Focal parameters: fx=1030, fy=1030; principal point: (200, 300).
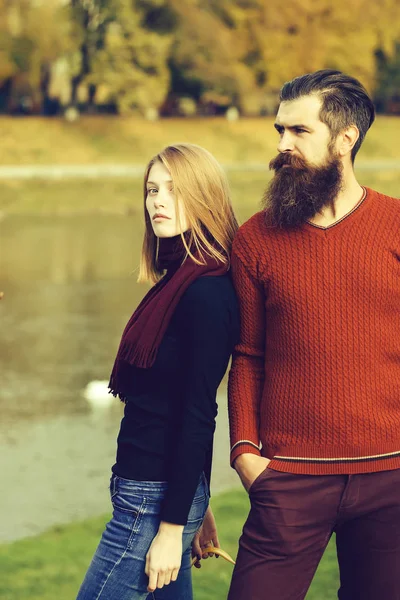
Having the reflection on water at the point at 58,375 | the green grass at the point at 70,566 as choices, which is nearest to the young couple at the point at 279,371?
the green grass at the point at 70,566

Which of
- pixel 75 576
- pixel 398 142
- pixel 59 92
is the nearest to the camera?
pixel 75 576

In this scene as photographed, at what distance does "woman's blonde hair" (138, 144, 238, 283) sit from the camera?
2771 mm

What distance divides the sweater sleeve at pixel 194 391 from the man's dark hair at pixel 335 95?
1.97 feet

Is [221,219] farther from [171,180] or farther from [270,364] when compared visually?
[270,364]

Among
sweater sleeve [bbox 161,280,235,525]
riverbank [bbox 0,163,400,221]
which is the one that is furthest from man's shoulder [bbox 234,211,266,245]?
riverbank [bbox 0,163,400,221]

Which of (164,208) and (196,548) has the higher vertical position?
(164,208)

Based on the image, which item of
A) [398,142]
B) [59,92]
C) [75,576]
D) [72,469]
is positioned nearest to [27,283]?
[72,469]

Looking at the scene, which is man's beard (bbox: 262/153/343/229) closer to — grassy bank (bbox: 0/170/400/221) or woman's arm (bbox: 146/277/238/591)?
woman's arm (bbox: 146/277/238/591)

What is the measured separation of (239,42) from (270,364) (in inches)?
1768

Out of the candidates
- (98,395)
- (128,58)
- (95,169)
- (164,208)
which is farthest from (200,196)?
(128,58)

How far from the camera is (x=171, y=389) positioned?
2697 millimetres

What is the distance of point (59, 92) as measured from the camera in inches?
1978

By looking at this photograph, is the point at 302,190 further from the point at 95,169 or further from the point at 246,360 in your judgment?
the point at 95,169

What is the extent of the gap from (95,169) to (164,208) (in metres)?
30.7
